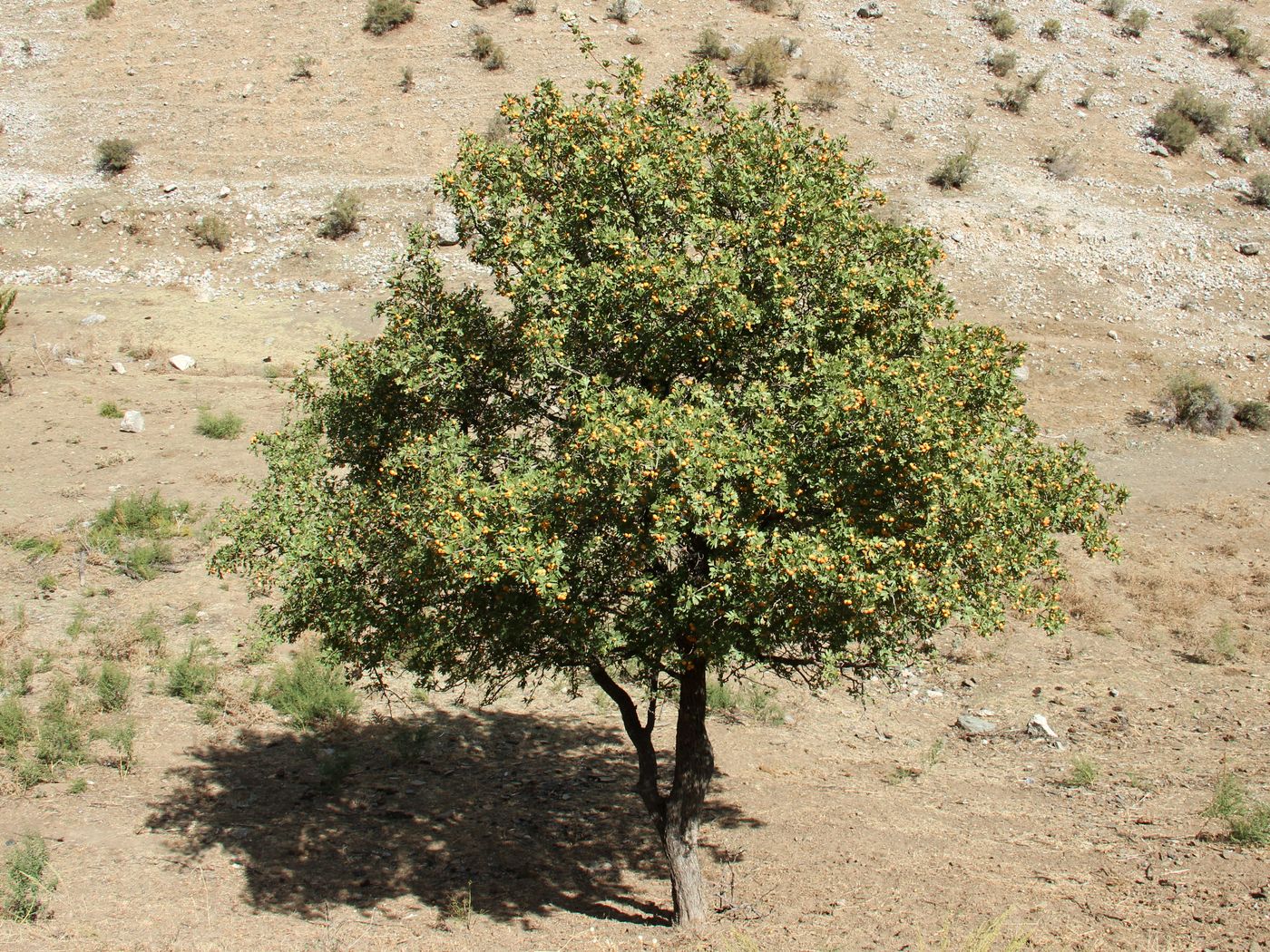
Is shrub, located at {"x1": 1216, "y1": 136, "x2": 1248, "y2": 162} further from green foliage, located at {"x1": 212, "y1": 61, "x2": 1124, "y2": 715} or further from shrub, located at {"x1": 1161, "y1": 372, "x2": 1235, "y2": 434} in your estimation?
green foliage, located at {"x1": 212, "y1": 61, "x2": 1124, "y2": 715}

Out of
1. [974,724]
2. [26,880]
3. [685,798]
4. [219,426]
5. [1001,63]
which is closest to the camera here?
[26,880]

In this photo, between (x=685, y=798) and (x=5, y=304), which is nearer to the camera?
(x=685, y=798)

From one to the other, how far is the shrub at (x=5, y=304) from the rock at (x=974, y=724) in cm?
2231

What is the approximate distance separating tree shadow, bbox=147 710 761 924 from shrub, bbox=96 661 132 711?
4.42 ft

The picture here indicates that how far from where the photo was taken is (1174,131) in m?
33.2

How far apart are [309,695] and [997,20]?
115 ft

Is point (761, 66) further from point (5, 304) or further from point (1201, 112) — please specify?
point (5, 304)

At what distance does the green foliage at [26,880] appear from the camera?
29.0 feet

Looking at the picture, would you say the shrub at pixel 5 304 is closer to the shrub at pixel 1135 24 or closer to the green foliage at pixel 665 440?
the green foliage at pixel 665 440

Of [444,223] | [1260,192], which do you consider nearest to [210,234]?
[444,223]

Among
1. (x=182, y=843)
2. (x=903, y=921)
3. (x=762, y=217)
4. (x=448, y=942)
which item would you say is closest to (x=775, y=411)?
(x=762, y=217)

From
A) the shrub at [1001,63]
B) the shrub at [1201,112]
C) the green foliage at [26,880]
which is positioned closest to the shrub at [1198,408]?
the shrub at [1201,112]

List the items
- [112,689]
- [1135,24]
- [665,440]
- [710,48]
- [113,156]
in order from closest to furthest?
[665,440]
[112,689]
[113,156]
[710,48]
[1135,24]

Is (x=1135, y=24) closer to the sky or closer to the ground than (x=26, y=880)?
closer to the sky
